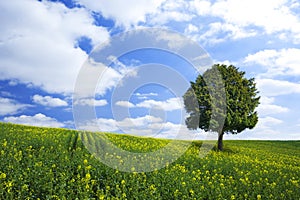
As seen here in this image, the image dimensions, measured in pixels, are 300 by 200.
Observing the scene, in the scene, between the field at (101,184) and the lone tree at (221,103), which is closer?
the field at (101,184)

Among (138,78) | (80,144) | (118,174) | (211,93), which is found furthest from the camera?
(211,93)

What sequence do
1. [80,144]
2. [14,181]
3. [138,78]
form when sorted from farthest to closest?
[80,144] → [138,78] → [14,181]

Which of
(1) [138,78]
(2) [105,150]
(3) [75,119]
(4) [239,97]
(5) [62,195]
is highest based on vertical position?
(4) [239,97]

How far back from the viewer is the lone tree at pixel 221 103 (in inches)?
1118

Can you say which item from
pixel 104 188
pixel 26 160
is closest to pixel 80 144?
pixel 26 160

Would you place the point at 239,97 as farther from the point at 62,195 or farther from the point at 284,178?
the point at 62,195

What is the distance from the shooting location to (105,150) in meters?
17.7

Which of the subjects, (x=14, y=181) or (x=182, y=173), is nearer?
(x=14, y=181)

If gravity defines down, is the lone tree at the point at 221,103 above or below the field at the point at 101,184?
above

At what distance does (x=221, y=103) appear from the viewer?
28562 mm

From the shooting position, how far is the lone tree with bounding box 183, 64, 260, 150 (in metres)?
28.4

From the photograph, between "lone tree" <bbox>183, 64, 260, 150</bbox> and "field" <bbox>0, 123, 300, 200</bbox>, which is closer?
"field" <bbox>0, 123, 300, 200</bbox>

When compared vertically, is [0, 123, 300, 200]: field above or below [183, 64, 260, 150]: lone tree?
below

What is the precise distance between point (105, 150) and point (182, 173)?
5291 mm
